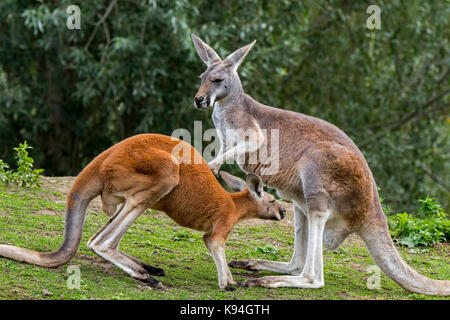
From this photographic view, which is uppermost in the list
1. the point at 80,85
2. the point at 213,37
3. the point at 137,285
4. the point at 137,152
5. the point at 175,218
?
the point at 213,37

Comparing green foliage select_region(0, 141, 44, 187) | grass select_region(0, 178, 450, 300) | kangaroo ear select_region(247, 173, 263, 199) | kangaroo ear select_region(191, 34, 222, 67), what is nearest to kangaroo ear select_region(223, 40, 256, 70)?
kangaroo ear select_region(191, 34, 222, 67)

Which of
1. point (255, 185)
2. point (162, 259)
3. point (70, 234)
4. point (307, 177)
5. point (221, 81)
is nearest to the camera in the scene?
point (70, 234)

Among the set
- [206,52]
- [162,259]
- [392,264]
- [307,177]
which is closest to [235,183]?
[307,177]

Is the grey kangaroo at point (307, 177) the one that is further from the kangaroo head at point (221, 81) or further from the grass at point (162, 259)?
the grass at point (162, 259)

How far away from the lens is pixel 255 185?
5160 mm

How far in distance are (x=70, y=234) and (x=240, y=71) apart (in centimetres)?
553

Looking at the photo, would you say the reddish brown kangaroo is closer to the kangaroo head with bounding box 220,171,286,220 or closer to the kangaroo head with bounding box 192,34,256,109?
the kangaroo head with bounding box 220,171,286,220

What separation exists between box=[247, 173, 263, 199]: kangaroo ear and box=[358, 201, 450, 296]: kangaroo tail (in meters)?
0.84

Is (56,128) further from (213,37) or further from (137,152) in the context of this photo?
(137,152)

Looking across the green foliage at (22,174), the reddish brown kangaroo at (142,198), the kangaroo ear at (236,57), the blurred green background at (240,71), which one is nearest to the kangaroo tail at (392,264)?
the reddish brown kangaroo at (142,198)

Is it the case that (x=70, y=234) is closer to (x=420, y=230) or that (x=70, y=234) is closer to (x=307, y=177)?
(x=307, y=177)

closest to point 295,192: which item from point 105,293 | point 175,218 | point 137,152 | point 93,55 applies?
point 175,218

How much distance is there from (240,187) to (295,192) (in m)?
0.51

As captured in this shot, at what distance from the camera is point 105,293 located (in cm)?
439
